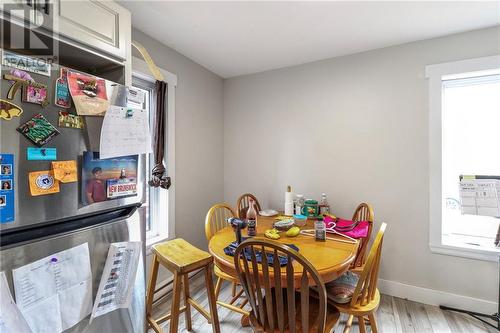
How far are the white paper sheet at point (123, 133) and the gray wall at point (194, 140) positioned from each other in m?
1.26

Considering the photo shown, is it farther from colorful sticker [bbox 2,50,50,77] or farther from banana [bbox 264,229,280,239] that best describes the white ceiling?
banana [bbox 264,229,280,239]

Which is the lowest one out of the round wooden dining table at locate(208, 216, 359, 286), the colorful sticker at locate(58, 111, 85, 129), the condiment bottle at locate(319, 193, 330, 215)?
the round wooden dining table at locate(208, 216, 359, 286)

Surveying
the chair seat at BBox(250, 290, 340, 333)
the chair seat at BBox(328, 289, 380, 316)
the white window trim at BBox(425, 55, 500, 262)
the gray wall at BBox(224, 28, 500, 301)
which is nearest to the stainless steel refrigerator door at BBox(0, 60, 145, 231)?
the chair seat at BBox(250, 290, 340, 333)

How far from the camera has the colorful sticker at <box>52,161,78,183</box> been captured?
858mm

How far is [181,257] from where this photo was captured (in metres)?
1.46

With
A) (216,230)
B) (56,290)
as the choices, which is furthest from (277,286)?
(216,230)

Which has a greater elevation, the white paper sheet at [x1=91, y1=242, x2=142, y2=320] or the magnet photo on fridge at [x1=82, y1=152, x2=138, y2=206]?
the magnet photo on fridge at [x1=82, y1=152, x2=138, y2=206]

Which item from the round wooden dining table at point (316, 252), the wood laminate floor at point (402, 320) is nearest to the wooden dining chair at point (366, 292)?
the round wooden dining table at point (316, 252)

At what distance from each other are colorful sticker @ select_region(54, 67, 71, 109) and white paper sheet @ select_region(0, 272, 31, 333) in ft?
1.95

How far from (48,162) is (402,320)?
2600 mm

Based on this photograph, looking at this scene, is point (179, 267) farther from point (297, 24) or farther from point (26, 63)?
point (297, 24)

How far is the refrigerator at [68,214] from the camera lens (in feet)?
2.52

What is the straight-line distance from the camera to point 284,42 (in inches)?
87.8

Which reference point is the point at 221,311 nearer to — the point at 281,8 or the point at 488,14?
the point at 281,8
